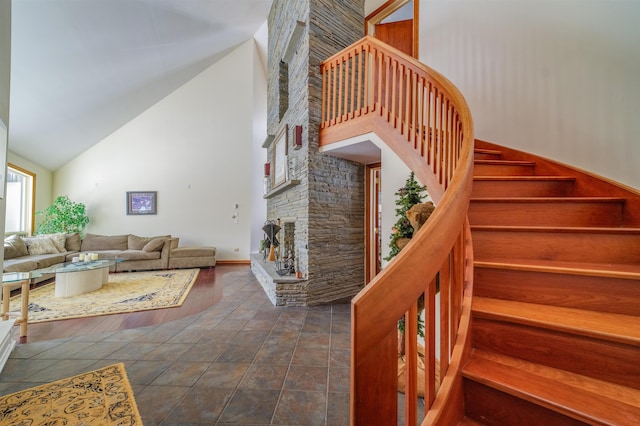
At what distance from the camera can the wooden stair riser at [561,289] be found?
1046mm

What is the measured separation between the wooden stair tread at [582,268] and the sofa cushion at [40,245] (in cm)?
727

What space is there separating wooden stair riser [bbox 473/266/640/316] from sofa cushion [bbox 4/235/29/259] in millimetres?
6943

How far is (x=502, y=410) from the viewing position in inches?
34.6

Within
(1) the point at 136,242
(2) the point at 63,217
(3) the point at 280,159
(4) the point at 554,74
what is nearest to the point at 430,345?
(4) the point at 554,74

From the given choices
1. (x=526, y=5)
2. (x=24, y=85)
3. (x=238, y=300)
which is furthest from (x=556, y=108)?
(x=24, y=85)

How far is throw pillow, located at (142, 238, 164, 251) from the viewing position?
5539 millimetres

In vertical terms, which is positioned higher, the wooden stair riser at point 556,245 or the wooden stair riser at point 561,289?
the wooden stair riser at point 556,245

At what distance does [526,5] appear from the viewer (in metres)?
2.56

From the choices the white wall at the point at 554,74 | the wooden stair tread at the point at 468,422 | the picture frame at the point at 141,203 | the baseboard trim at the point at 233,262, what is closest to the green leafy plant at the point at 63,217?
the picture frame at the point at 141,203

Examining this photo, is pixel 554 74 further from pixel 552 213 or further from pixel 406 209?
pixel 406 209

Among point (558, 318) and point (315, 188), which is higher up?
point (315, 188)

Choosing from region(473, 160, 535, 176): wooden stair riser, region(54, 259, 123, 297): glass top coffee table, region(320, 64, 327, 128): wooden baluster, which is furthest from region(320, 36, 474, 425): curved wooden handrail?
region(54, 259, 123, 297): glass top coffee table

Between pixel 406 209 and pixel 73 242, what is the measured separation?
7.14 meters

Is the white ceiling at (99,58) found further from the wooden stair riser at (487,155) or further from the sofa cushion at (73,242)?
the wooden stair riser at (487,155)
